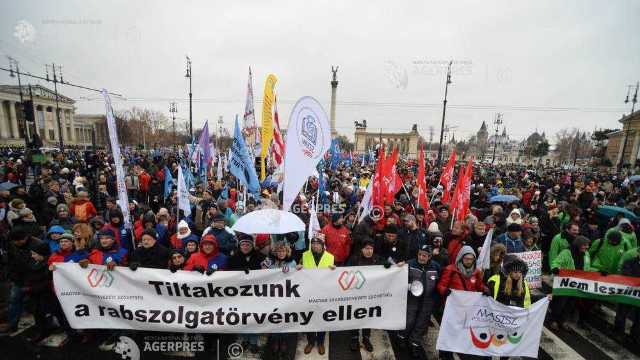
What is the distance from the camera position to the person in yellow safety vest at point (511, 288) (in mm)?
4016

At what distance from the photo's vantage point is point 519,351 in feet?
13.5

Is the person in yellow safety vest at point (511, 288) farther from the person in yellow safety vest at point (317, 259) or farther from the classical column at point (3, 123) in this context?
the classical column at point (3, 123)

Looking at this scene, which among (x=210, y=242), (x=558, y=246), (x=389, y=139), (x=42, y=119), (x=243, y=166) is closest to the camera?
(x=210, y=242)

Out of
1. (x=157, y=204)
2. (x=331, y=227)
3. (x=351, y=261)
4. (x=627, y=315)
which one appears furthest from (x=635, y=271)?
(x=157, y=204)

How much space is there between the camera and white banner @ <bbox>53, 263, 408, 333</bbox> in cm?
404

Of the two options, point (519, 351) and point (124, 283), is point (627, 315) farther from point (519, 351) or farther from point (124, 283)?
point (124, 283)

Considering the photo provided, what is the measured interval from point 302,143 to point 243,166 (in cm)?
270

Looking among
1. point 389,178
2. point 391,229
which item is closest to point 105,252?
point 391,229

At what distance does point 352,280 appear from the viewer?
4203mm

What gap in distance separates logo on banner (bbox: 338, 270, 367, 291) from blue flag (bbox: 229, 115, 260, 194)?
11.2ft

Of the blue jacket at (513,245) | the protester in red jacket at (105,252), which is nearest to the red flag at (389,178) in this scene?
the blue jacket at (513,245)

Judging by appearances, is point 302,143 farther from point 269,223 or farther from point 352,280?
point 352,280

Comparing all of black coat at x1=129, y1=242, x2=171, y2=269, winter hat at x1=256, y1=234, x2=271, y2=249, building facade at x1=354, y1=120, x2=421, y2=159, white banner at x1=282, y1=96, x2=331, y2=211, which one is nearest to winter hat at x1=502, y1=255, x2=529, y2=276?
white banner at x1=282, y1=96, x2=331, y2=211

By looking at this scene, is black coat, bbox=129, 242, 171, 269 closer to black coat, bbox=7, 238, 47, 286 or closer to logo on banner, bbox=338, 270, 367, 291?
black coat, bbox=7, 238, 47, 286
